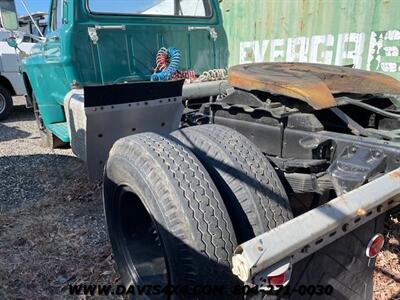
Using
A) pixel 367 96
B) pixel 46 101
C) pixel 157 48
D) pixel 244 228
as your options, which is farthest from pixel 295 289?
pixel 46 101

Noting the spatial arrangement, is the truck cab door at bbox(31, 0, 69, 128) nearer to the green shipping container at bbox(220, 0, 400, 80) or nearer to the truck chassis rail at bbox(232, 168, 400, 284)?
the truck chassis rail at bbox(232, 168, 400, 284)

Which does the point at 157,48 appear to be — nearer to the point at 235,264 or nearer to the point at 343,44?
the point at 343,44

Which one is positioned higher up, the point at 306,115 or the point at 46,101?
the point at 306,115

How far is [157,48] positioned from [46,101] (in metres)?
1.59

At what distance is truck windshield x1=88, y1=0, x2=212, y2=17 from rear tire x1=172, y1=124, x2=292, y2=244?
2.62m

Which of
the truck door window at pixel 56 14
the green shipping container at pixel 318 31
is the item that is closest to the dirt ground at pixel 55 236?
the truck door window at pixel 56 14

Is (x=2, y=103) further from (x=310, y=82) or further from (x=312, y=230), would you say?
(x=312, y=230)

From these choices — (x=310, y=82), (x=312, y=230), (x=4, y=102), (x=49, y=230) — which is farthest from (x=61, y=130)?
(x=4, y=102)

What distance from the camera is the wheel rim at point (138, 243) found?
2.33 meters

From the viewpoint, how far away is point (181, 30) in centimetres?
433

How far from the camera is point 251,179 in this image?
5.79 ft

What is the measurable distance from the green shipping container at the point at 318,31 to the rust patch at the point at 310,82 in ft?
9.48

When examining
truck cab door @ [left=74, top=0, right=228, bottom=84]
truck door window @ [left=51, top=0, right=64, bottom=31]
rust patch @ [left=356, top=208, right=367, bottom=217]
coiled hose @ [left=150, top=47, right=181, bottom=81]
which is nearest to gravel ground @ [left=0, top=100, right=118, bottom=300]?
truck cab door @ [left=74, top=0, right=228, bottom=84]

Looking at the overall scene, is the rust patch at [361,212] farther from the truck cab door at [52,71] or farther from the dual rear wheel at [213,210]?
the truck cab door at [52,71]
